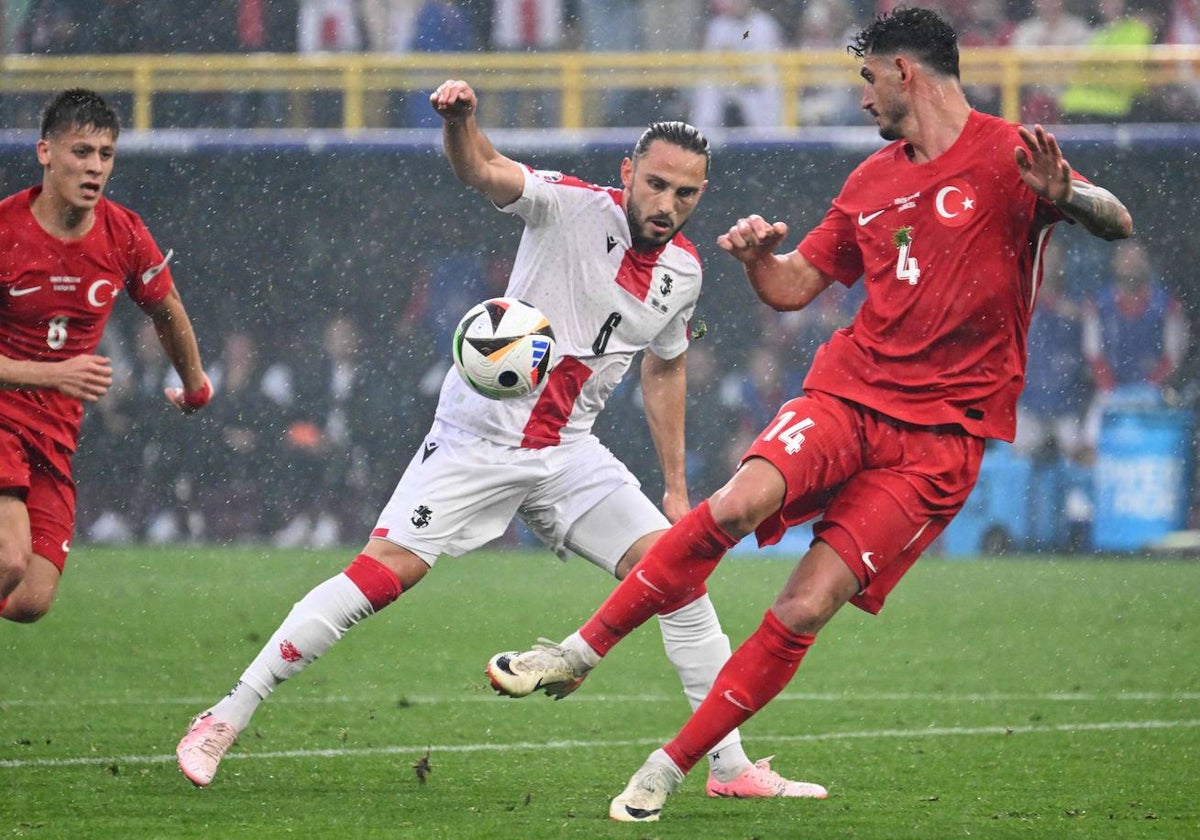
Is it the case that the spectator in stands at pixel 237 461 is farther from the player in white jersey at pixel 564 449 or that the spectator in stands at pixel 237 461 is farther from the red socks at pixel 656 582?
the red socks at pixel 656 582

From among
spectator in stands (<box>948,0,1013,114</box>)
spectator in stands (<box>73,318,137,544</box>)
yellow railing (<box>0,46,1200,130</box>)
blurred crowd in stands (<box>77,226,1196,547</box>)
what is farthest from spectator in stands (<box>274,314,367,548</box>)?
spectator in stands (<box>948,0,1013,114</box>)

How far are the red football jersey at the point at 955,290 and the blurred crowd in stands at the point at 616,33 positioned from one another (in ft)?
39.1

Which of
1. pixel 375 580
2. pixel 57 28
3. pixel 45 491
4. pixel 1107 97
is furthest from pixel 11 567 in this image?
pixel 57 28

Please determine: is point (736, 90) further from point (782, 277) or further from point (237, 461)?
point (782, 277)

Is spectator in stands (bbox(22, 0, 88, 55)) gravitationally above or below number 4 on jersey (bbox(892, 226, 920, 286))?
above

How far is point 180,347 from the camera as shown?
6.71 m

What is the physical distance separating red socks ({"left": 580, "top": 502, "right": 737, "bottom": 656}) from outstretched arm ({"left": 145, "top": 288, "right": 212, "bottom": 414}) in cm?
213

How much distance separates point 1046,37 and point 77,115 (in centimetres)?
1315

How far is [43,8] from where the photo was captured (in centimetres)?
1802

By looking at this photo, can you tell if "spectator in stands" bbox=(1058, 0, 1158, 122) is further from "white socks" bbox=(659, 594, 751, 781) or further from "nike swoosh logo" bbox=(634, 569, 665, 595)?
"nike swoosh logo" bbox=(634, 569, 665, 595)

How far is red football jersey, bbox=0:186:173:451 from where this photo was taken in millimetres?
6227

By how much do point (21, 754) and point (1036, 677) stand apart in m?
5.07

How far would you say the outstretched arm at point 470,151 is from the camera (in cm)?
557

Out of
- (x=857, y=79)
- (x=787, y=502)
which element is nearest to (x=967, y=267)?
(x=787, y=502)
